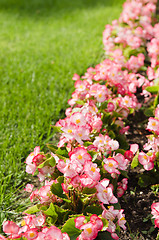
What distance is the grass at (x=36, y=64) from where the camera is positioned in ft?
6.26

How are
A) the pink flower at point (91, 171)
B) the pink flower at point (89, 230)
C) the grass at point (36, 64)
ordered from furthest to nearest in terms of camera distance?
the grass at point (36, 64), the pink flower at point (91, 171), the pink flower at point (89, 230)

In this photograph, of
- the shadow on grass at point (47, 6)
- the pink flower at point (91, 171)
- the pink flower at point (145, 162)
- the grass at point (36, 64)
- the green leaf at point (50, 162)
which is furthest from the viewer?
the shadow on grass at point (47, 6)

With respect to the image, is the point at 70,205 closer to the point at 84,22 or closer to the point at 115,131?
the point at 115,131

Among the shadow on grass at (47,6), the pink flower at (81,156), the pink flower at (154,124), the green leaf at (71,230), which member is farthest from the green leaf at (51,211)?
the shadow on grass at (47,6)

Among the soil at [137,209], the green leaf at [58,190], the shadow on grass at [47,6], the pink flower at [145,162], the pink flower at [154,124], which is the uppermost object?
the shadow on grass at [47,6]

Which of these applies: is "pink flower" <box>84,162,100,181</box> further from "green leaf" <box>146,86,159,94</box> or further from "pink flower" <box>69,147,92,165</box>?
"green leaf" <box>146,86,159,94</box>

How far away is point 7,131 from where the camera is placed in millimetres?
2125

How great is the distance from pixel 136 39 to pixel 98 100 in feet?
3.94

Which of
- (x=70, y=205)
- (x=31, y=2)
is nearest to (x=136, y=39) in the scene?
(x=70, y=205)

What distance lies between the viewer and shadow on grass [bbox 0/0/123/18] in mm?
5133

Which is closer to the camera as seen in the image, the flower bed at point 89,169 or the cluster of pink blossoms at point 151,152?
the flower bed at point 89,169

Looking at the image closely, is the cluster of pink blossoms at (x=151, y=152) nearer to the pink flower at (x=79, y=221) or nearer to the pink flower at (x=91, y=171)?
the pink flower at (x=91, y=171)

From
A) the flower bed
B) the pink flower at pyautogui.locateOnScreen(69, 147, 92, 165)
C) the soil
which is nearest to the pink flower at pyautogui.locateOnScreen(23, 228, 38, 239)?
the flower bed

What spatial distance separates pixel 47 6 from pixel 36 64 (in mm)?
2754
